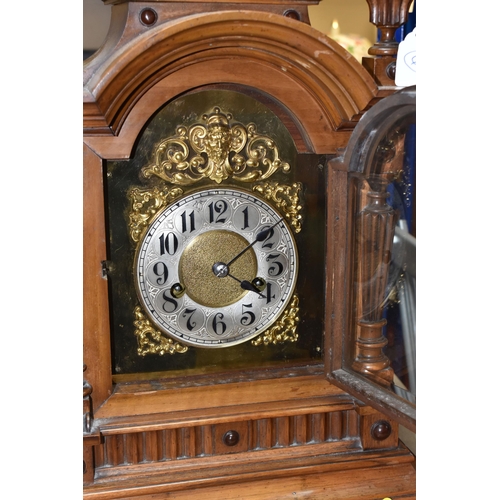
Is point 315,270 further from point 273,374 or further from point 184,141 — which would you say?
point 184,141

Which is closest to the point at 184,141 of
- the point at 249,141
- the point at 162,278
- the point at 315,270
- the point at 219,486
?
the point at 249,141

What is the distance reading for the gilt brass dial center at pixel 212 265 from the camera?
1.28m

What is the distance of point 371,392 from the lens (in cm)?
119

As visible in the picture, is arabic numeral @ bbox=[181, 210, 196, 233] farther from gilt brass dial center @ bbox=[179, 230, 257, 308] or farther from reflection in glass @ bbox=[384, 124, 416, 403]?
reflection in glass @ bbox=[384, 124, 416, 403]

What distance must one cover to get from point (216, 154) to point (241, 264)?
206mm

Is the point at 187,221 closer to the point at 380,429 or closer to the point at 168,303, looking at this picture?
the point at 168,303

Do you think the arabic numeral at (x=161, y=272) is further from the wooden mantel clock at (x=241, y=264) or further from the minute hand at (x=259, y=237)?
the minute hand at (x=259, y=237)

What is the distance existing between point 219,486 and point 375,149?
2.15ft

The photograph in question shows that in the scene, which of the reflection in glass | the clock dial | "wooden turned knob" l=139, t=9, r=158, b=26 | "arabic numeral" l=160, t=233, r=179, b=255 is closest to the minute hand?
the clock dial

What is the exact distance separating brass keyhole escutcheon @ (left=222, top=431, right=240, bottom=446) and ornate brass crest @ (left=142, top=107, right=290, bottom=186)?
1.51 feet

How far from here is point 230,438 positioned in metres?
1.30

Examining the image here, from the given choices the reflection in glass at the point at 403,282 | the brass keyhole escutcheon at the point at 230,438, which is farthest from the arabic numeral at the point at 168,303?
the reflection in glass at the point at 403,282

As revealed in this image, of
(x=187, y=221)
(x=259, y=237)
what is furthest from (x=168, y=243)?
(x=259, y=237)

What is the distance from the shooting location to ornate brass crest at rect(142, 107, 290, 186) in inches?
49.1
